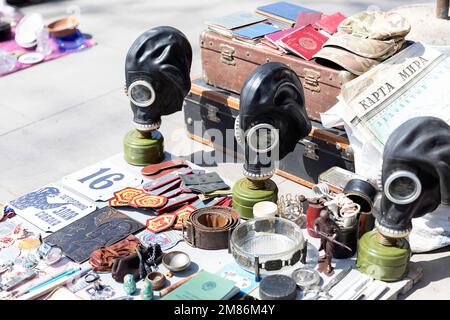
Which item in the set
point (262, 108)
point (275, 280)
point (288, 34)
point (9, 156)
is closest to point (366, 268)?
point (275, 280)

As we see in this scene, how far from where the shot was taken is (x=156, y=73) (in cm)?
489

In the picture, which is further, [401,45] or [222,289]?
[401,45]

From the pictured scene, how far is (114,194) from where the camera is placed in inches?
188

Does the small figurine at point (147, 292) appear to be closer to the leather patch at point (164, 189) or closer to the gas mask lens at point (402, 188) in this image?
the leather patch at point (164, 189)

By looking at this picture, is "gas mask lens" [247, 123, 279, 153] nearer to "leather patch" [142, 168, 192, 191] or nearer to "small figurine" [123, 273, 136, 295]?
"leather patch" [142, 168, 192, 191]

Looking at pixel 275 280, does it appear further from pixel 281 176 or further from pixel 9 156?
pixel 9 156

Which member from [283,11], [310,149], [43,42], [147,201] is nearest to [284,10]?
[283,11]

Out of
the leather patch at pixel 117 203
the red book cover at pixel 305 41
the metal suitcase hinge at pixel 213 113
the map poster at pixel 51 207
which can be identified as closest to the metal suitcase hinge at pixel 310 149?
the red book cover at pixel 305 41

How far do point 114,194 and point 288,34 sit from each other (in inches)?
62.4

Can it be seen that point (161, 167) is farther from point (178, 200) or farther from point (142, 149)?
point (178, 200)

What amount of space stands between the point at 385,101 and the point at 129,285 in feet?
6.39

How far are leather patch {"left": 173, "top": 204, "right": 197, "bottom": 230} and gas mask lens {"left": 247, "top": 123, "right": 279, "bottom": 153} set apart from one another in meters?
0.58

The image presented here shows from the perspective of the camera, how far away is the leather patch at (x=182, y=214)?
14.8 ft

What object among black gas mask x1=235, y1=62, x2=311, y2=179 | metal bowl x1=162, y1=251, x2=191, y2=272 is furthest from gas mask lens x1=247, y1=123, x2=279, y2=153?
metal bowl x1=162, y1=251, x2=191, y2=272
